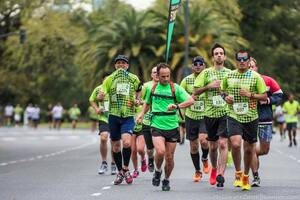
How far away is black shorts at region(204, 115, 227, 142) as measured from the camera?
1490cm

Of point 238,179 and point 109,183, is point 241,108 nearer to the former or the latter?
point 238,179

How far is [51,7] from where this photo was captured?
259 ft

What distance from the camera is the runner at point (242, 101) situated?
45.3 ft

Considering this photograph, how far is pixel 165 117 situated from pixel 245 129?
1222 millimetres

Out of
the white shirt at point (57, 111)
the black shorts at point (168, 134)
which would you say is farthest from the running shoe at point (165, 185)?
the white shirt at point (57, 111)

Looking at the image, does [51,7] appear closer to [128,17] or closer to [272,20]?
[272,20]

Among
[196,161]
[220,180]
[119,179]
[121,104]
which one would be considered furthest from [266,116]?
[119,179]

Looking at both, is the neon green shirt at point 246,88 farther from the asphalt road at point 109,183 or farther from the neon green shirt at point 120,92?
the neon green shirt at point 120,92

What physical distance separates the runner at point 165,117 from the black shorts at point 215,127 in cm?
95

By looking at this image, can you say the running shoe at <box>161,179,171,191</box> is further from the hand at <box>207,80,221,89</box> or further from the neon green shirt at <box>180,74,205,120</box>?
the neon green shirt at <box>180,74,205,120</box>

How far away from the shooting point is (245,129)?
13961 mm

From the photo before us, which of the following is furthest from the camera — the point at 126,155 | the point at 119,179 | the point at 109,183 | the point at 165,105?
the point at 109,183

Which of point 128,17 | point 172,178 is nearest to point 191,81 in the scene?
point 172,178

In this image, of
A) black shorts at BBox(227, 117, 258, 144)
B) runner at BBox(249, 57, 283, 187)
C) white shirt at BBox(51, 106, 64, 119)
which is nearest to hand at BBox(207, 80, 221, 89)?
runner at BBox(249, 57, 283, 187)
